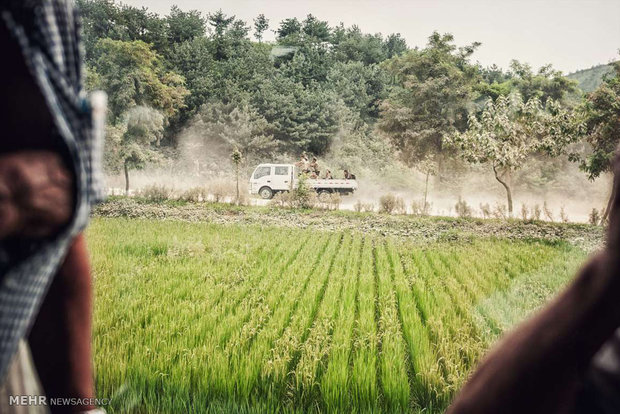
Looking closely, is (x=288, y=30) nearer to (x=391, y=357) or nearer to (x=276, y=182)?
(x=276, y=182)

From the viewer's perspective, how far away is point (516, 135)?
6746 mm

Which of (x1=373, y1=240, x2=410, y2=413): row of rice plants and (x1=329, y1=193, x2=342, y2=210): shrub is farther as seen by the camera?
(x1=329, y1=193, x2=342, y2=210): shrub

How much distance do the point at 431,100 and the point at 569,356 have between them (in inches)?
450

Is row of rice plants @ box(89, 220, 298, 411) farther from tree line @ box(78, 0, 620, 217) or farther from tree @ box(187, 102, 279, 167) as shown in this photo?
tree @ box(187, 102, 279, 167)

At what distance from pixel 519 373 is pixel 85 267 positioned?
Result: 513 mm

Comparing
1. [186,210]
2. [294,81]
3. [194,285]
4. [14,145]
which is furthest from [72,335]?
[294,81]

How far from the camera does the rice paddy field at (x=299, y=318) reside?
1.43m

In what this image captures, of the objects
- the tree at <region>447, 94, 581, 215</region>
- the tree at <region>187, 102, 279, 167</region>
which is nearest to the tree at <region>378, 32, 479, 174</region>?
the tree at <region>447, 94, 581, 215</region>

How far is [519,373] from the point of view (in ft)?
0.80

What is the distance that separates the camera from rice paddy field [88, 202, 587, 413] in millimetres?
1429

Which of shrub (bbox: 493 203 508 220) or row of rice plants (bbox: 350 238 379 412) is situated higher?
shrub (bbox: 493 203 508 220)

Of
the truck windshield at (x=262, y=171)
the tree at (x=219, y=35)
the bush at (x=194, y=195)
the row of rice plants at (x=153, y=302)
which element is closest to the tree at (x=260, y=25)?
the tree at (x=219, y=35)

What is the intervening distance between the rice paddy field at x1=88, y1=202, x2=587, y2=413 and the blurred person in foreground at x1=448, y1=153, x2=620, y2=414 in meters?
1.25

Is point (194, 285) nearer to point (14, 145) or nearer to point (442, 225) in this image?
point (14, 145)
